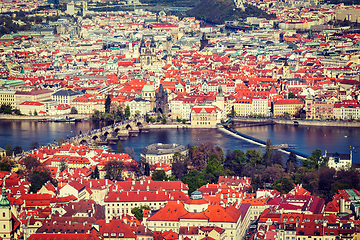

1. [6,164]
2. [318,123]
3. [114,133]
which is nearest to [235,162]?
[6,164]

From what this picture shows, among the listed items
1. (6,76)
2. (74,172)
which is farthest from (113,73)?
(74,172)

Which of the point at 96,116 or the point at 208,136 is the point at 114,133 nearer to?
the point at 208,136

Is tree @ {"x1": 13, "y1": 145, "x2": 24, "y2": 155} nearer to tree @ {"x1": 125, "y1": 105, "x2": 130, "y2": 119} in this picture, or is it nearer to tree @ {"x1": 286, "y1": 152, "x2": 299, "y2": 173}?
tree @ {"x1": 286, "y1": 152, "x2": 299, "y2": 173}

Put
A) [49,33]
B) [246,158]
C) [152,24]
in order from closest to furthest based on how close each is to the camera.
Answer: [246,158]
[49,33]
[152,24]

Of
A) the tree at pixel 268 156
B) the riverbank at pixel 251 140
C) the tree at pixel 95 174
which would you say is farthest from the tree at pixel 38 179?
the riverbank at pixel 251 140

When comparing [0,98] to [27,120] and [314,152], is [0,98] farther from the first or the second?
[314,152]

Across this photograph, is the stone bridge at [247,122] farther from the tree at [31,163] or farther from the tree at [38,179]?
the tree at [38,179]
